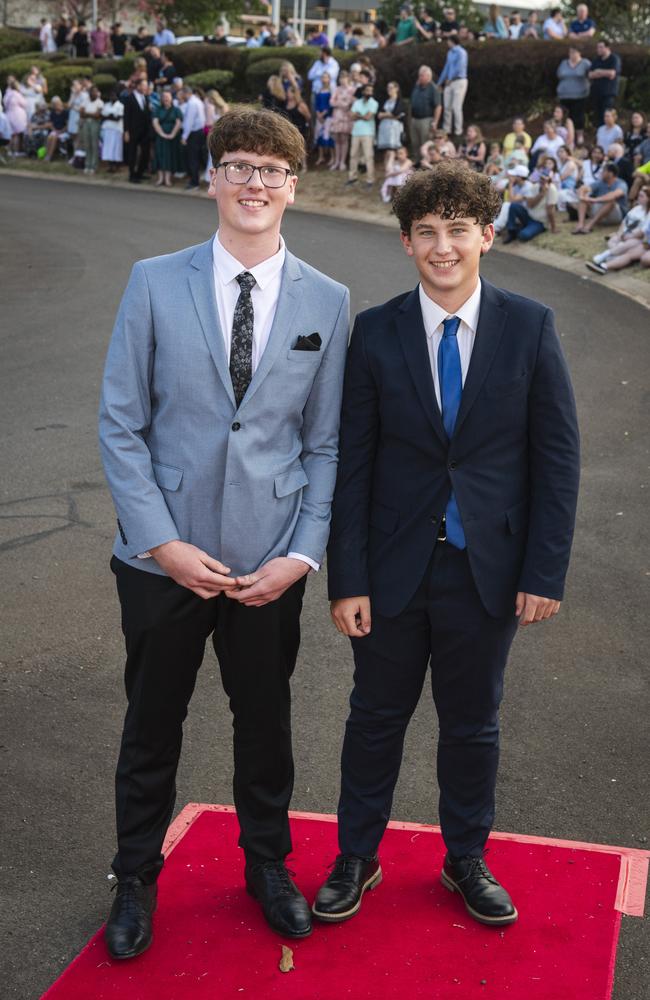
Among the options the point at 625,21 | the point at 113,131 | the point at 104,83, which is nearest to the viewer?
the point at 113,131

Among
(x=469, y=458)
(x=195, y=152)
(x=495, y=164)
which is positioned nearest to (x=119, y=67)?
(x=195, y=152)

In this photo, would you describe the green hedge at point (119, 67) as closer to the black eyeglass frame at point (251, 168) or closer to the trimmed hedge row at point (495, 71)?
the trimmed hedge row at point (495, 71)

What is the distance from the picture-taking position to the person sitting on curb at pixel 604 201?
61.4ft

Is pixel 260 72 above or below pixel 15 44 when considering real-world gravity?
below

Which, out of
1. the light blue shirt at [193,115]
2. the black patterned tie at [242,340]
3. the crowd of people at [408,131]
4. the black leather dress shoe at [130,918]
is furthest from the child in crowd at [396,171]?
the black leather dress shoe at [130,918]

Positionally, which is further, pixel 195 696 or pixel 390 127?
pixel 390 127

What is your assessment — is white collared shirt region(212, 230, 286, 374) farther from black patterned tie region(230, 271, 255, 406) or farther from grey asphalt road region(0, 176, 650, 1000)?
grey asphalt road region(0, 176, 650, 1000)

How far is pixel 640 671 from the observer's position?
5477 millimetres

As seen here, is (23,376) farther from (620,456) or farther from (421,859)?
(421,859)

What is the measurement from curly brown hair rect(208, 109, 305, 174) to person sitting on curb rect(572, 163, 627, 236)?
54.1ft

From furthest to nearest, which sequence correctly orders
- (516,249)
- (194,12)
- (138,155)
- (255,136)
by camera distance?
(194,12)
(138,155)
(516,249)
(255,136)

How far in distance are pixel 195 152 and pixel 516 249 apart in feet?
31.7

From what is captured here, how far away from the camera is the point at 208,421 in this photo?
3332mm

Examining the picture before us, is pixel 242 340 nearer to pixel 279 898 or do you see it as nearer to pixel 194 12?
pixel 279 898
